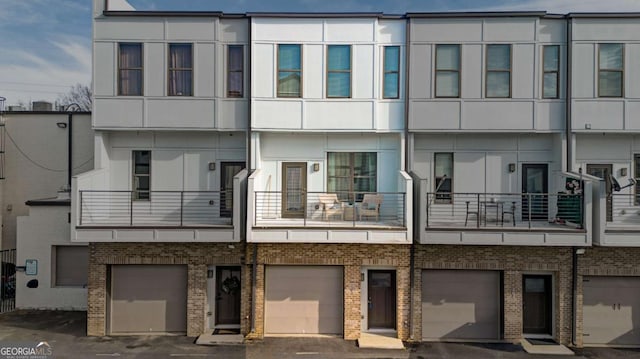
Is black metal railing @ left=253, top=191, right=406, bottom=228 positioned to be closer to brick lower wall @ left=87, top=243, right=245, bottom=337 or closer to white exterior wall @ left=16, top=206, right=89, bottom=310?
brick lower wall @ left=87, top=243, right=245, bottom=337

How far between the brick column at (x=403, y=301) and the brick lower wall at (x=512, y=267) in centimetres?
20

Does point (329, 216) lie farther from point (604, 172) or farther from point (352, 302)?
point (604, 172)

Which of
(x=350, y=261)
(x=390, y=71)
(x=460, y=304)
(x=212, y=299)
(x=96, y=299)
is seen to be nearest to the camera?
(x=350, y=261)

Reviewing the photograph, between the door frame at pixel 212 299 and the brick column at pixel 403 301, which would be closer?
the brick column at pixel 403 301

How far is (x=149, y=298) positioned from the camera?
12.0m

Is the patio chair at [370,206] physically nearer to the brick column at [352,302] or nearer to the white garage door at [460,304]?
the brick column at [352,302]

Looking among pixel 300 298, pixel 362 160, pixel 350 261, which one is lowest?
pixel 300 298

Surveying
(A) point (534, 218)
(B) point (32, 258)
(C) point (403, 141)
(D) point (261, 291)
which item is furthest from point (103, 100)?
(A) point (534, 218)

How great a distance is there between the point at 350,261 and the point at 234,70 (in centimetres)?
655

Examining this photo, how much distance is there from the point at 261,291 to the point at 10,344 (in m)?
6.79

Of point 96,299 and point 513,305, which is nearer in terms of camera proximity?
point 513,305

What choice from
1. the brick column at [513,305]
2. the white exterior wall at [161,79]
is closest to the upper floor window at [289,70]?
the white exterior wall at [161,79]

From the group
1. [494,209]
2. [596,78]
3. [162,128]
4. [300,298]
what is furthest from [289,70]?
[596,78]

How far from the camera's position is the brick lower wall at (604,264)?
37.1 feet
